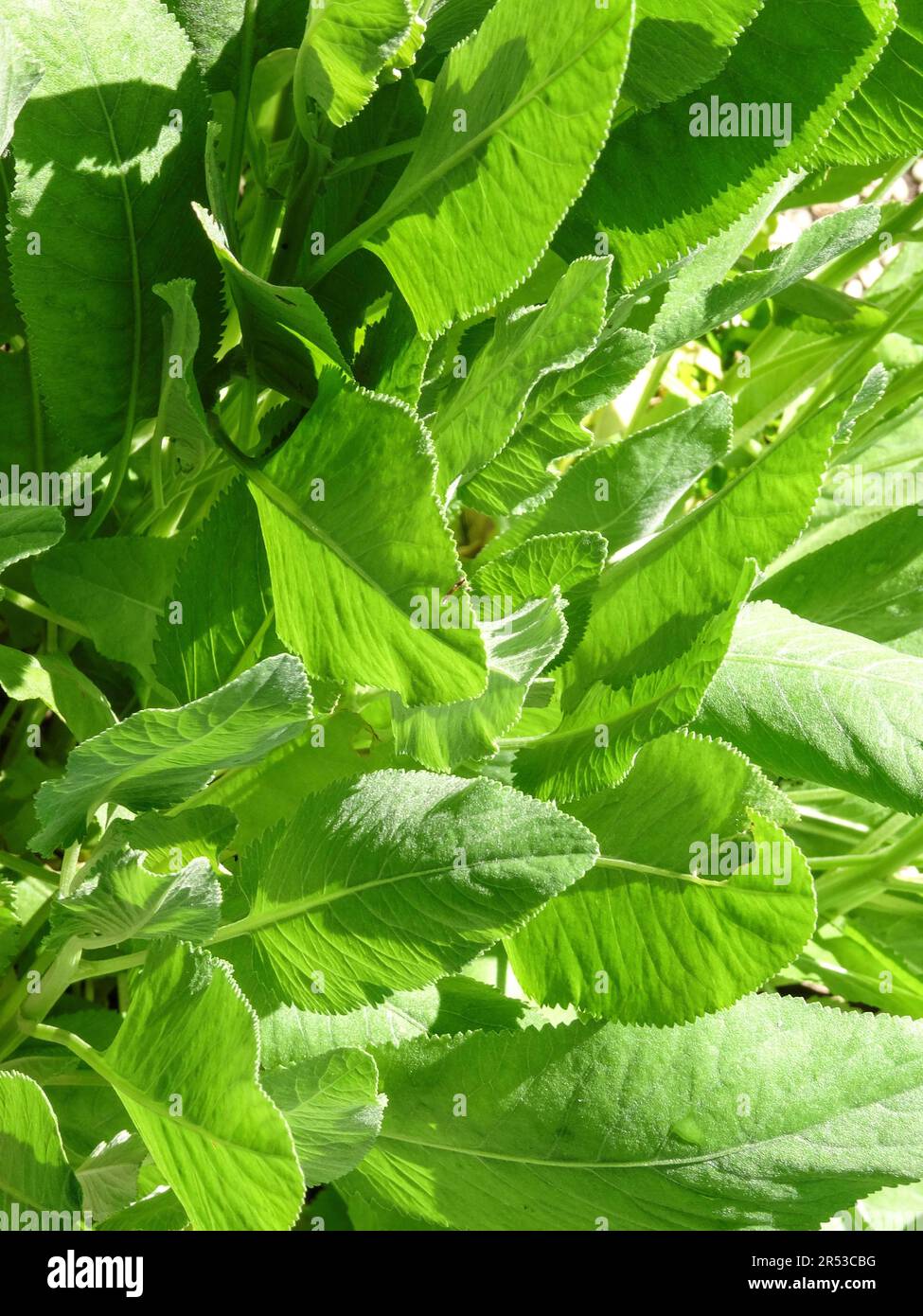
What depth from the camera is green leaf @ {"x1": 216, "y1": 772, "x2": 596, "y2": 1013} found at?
36cm

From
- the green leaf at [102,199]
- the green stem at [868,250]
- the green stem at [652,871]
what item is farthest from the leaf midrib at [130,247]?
the green stem at [868,250]

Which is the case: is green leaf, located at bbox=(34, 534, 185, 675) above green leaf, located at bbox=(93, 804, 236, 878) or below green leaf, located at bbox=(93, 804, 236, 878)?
above

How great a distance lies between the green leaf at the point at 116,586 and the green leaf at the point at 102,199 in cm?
4

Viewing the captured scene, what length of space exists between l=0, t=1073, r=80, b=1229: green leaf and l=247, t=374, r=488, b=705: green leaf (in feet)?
0.51

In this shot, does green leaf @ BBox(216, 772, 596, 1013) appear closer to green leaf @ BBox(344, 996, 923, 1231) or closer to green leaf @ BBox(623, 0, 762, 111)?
green leaf @ BBox(344, 996, 923, 1231)

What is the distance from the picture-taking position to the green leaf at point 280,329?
1.10 ft

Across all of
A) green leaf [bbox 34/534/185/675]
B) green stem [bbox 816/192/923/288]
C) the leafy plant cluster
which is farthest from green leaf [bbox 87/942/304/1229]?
green stem [bbox 816/192/923/288]

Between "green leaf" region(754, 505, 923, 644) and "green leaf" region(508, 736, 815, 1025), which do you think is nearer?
"green leaf" region(508, 736, 815, 1025)

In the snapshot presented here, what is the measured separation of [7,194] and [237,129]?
74mm

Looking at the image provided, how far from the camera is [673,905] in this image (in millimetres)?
432

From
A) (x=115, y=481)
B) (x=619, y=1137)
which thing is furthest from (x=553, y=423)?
(x=619, y=1137)

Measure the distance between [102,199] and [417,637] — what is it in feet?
0.58

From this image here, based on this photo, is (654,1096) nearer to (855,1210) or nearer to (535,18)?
(855,1210)

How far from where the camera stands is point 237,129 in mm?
396
